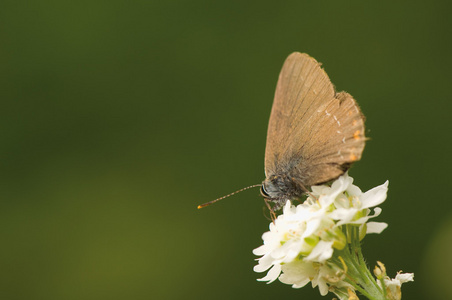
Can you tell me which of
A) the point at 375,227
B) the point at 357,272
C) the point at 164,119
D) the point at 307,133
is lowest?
the point at 164,119

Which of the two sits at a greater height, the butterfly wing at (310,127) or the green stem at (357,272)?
the butterfly wing at (310,127)

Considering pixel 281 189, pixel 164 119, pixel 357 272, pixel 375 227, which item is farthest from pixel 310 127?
pixel 164 119

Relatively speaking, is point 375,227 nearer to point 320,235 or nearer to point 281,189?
point 320,235

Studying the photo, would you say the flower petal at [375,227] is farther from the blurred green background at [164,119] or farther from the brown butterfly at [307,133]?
the blurred green background at [164,119]

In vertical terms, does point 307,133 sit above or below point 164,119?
above

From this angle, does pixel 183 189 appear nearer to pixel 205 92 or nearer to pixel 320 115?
pixel 205 92

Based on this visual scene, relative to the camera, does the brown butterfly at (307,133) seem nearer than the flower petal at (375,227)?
No

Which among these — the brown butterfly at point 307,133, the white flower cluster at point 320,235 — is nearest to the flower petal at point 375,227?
the white flower cluster at point 320,235

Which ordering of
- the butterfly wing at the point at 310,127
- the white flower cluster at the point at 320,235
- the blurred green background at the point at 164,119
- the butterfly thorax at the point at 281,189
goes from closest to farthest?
the white flower cluster at the point at 320,235 → the butterfly wing at the point at 310,127 → the butterfly thorax at the point at 281,189 → the blurred green background at the point at 164,119
